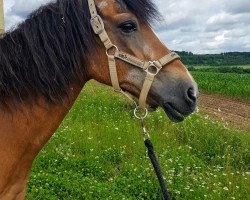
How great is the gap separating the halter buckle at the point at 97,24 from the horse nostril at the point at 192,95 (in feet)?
2.24

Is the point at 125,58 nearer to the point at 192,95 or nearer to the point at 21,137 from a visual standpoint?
the point at 192,95

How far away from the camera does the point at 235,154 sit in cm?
679

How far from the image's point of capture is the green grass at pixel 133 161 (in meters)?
5.05

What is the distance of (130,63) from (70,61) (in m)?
0.39

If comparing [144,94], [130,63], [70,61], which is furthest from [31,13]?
[144,94]

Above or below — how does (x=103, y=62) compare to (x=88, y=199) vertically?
above

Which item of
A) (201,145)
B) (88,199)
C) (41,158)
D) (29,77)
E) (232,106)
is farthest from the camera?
(232,106)

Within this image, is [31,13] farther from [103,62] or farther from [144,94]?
[144,94]

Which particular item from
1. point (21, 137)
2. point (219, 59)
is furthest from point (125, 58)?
point (219, 59)

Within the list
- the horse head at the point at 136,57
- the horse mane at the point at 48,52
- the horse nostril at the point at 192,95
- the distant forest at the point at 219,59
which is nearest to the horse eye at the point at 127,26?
the horse head at the point at 136,57

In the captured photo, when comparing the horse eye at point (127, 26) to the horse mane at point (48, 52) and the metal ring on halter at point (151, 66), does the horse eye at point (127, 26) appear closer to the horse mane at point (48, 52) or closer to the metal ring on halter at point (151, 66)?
the horse mane at point (48, 52)

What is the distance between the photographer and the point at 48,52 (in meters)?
2.56

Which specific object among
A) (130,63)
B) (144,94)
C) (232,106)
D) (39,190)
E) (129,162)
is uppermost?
(130,63)

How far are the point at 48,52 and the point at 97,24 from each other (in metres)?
0.36
